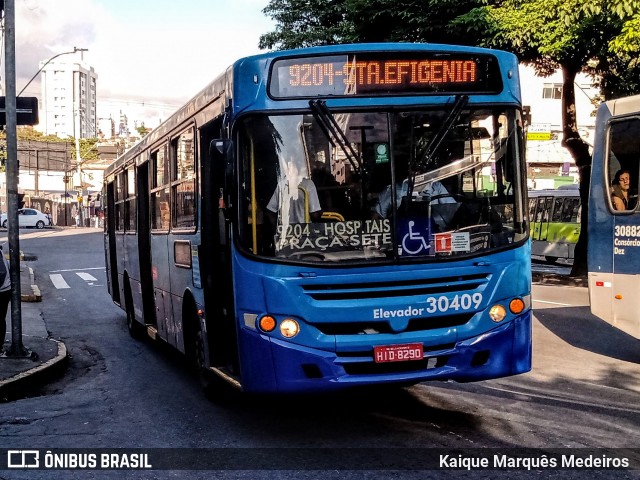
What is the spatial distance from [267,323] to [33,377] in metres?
4.40

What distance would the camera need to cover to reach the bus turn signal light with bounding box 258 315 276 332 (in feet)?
20.0

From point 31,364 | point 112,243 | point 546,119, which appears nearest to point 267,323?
point 31,364

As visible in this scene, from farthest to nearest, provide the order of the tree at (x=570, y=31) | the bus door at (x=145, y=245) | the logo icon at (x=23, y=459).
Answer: the tree at (x=570, y=31) → the bus door at (x=145, y=245) → the logo icon at (x=23, y=459)

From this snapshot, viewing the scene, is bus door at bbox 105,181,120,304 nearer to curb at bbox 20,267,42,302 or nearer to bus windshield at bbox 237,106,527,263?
curb at bbox 20,267,42,302

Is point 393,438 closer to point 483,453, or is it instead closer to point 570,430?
point 483,453

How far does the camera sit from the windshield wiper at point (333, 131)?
243 inches

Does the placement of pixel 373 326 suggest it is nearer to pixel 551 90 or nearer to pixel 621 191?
pixel 621 191

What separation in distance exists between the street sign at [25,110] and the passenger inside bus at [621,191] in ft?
24.3

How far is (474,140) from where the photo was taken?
21.3ft

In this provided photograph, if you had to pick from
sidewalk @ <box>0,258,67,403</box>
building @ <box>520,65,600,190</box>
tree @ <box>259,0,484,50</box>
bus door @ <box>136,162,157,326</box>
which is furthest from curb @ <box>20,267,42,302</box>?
building @ <box>520,65,600,190</box>

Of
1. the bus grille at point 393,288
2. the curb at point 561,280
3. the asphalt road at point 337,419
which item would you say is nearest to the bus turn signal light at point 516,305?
the bus grille at point 393,288

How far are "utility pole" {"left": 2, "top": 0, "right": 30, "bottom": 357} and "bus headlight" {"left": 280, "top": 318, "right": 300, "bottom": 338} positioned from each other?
5.31 metres

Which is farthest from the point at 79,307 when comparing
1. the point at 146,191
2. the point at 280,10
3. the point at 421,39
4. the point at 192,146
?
the point at 280,10

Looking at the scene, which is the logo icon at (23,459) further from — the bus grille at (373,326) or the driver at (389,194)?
the driver at (389,194)
